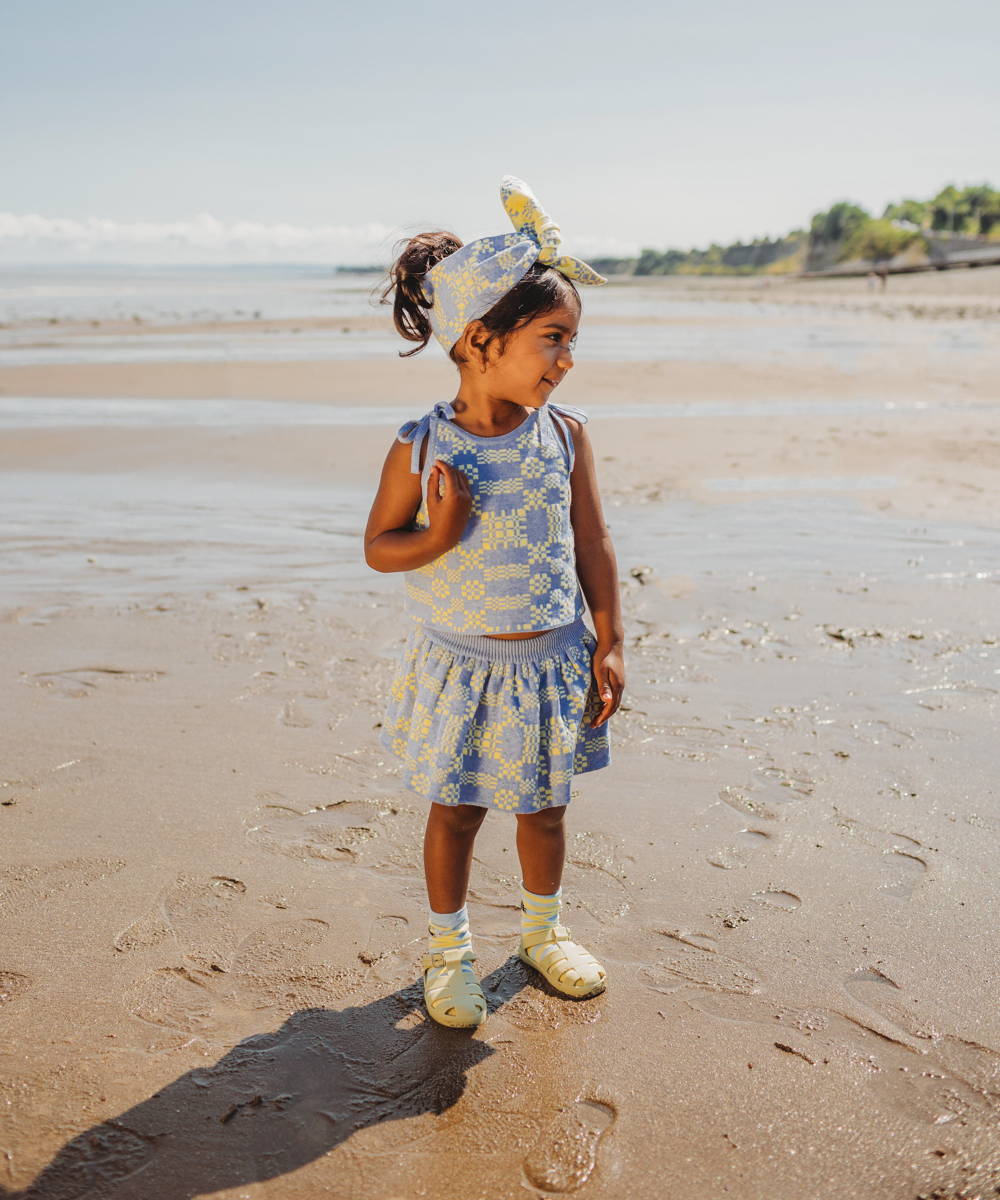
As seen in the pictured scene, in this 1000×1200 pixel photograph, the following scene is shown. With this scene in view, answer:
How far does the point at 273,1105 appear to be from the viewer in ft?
6.14

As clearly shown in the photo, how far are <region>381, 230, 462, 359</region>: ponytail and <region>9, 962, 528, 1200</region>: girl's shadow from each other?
1.49 meters

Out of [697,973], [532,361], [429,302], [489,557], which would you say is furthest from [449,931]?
[429,302]

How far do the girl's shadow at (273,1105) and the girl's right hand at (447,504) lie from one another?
3.48ft

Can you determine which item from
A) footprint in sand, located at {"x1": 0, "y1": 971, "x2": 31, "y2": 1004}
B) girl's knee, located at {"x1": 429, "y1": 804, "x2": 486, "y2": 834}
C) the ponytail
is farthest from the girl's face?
footprint in sand, located at {"x1": 0, "y1": 971, "x2": 31, "y2": 1004}

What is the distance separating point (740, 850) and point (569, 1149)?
3.91 feet

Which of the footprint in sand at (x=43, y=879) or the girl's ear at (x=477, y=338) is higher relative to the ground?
the girl's ear at (x=477, y=338)

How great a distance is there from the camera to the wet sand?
1790 mm

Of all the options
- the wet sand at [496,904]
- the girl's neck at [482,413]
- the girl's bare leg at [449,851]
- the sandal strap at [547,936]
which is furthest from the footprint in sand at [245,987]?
the girl's neck at [482,413]

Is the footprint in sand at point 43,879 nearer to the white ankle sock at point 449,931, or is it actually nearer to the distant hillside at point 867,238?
the white ankle sock at point 449,931

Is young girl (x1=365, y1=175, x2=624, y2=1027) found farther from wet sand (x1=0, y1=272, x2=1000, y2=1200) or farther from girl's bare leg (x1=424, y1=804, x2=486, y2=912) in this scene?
wet sand (x1=0, y1=272, x2=1000, y2=1200)

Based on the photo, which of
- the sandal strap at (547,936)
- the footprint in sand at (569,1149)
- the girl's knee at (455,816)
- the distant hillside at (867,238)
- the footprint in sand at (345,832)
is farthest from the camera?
the distant hillside at (867,238)

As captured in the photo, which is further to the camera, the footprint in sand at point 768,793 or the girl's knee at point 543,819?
the footprint in sand at point 768,793

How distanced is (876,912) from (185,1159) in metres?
1.73

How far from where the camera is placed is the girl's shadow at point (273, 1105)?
67.1 inches
